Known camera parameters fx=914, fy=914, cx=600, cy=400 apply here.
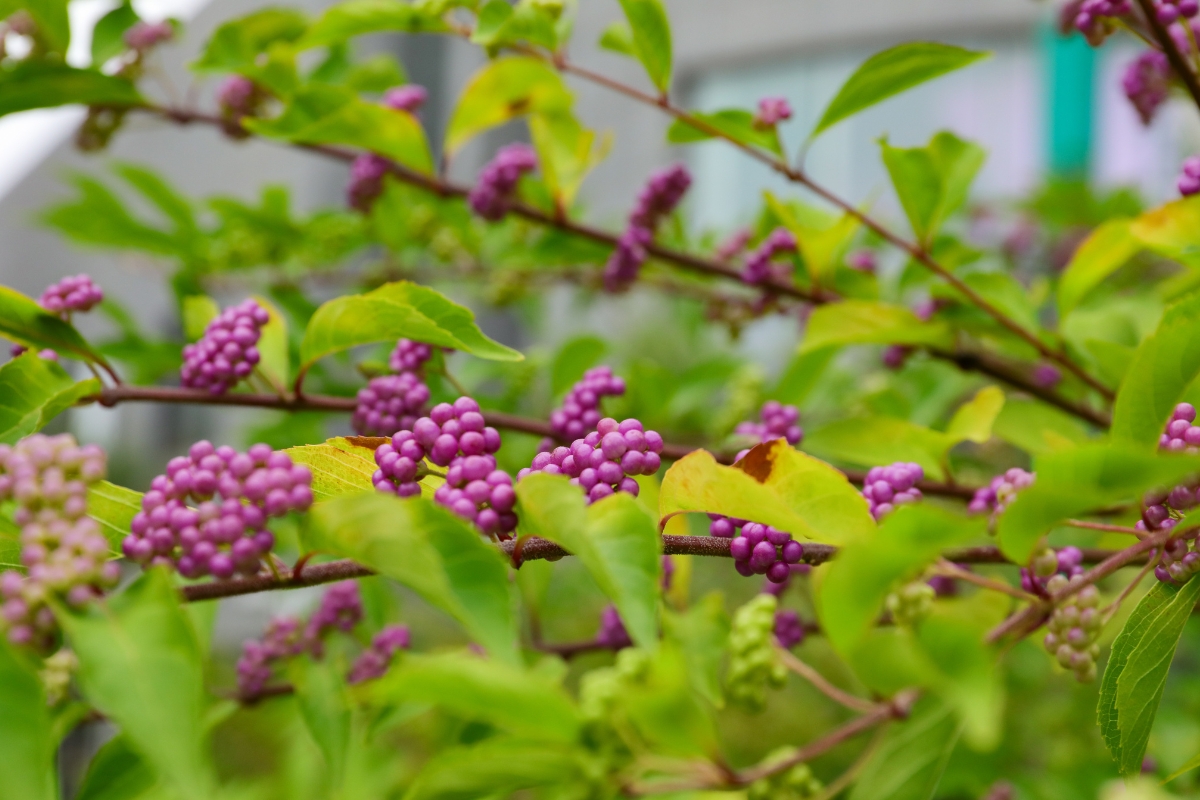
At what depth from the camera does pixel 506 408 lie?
1.08 meters

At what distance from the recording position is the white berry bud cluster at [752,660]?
453 mm

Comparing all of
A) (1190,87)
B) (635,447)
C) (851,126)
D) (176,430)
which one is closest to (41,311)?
(635,447)

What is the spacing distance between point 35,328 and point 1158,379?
1.96 ft

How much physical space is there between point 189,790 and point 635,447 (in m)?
0.21

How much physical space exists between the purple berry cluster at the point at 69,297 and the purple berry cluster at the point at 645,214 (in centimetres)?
49

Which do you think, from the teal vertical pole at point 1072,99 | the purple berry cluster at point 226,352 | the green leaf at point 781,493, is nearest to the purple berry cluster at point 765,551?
the green leaf at point 781,493

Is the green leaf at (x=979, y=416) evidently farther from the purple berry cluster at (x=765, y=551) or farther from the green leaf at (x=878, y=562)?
the green leaf at (x=878, y=562)

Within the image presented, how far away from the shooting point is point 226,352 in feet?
1.93

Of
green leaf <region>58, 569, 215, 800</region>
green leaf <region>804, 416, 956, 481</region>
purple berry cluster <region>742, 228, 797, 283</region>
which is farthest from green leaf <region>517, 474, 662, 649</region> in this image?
purple berry cluster <region>742, 228, 797, 283</region>

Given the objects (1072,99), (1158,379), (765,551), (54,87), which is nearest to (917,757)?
(765,551)

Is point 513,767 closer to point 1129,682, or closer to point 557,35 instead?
point 1129,682

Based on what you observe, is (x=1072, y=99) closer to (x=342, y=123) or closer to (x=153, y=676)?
(x=342, y=123)

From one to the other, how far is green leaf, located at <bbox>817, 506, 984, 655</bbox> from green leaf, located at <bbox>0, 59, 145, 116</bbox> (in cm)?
77

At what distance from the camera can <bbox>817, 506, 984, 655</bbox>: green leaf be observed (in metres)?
0.27
